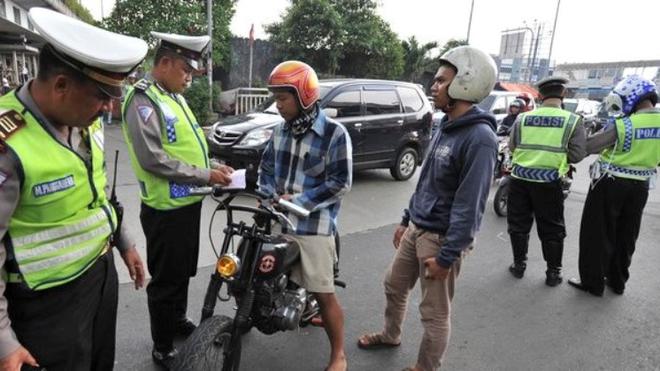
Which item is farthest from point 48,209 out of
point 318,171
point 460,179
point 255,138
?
point 255,138

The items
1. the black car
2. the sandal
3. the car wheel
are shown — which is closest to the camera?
the sandal

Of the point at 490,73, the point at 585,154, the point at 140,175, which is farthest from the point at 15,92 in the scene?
the point at 585,154

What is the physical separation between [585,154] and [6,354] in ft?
13.7

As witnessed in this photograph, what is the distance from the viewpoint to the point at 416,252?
105 inches

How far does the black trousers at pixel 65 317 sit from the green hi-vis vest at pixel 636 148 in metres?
3.90

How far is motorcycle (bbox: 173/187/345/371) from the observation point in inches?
78.1

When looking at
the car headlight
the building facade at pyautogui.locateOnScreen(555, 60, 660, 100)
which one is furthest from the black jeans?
the building facade at pyautogui.locateOnScreen(555, 60, 660, 100)

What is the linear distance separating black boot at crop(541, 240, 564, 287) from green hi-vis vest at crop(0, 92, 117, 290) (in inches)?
153

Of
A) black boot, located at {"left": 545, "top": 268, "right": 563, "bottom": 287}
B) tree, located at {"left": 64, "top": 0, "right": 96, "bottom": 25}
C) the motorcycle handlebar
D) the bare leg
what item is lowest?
black boot, located at {"left": 545, "top": 268, "right": 563, "bottom": 287}

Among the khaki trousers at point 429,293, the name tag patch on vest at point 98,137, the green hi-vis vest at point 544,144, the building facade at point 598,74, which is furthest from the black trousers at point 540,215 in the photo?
the building facade at point 598,74

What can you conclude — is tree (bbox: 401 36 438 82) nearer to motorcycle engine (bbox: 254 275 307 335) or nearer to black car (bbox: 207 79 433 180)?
black car (bbox: 207 79 433 180)

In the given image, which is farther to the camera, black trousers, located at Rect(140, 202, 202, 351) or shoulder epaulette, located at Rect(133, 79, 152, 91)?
black trousers, located at Rect(140, 202, 202, 351)

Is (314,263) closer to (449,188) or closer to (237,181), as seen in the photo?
(237,181)

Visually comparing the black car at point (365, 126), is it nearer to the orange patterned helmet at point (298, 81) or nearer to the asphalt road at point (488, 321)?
the asphalt road at point (488, 321)
